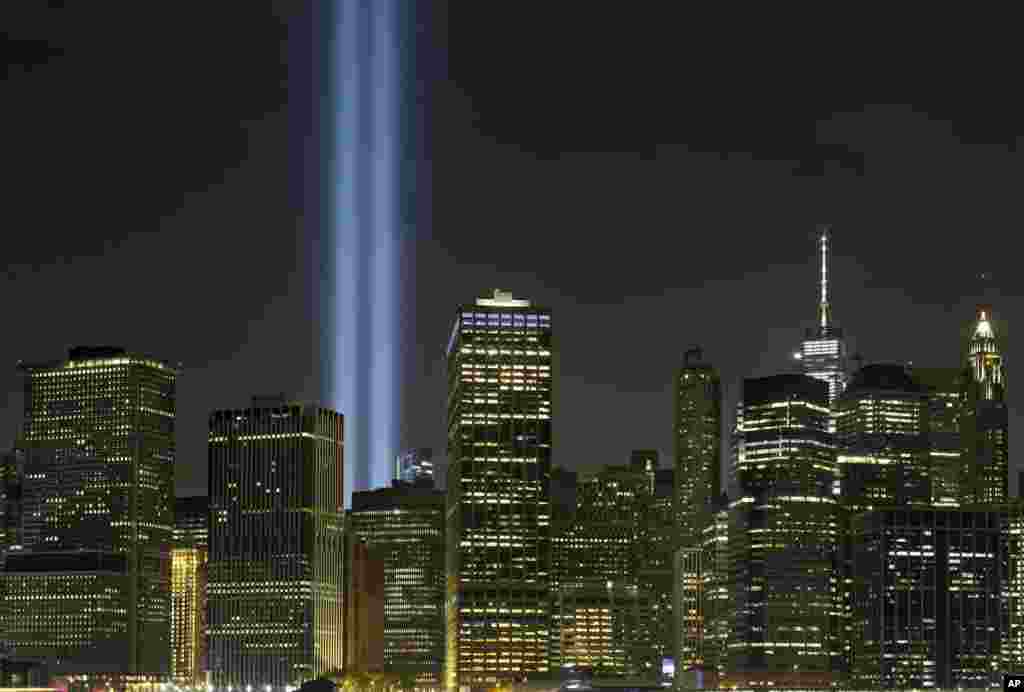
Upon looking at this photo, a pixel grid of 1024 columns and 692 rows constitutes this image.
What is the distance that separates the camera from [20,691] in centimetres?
15175

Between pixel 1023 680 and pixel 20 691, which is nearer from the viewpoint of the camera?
pixel 1023 680

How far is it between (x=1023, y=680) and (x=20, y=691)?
106 metres

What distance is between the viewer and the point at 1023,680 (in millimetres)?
59969
